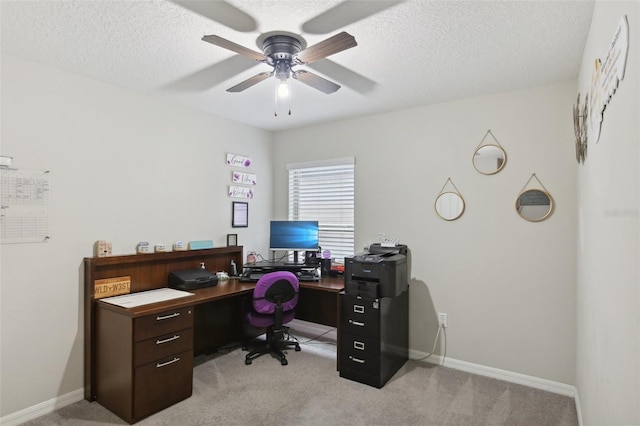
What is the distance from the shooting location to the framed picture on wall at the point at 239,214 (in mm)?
3936

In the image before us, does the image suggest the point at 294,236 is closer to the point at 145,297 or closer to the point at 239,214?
the point at 239,214

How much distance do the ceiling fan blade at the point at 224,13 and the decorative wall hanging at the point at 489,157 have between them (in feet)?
7.09

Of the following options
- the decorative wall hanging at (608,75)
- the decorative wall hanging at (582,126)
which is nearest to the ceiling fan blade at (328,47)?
the decorative wall hanging at (608,75)

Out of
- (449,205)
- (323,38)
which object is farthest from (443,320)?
(323,38)

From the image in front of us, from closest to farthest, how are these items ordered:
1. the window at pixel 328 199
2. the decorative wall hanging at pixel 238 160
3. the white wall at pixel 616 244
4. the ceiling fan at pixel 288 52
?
the white wall at pixel 616 244 < the ceiling fan at pixel 288 52 < the decorative wall hanging at pixel 238 160 < the window at pixel 328 199

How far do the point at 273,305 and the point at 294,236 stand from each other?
923mm

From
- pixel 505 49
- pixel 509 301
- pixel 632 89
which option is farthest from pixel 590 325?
pixel 505 49

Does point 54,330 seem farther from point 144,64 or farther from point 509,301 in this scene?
point 509,301

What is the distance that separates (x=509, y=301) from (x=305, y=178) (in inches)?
100

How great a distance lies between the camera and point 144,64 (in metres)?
2.48

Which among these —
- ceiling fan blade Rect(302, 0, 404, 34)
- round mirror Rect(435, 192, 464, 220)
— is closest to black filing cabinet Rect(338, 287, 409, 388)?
round mirror Rect(435, 192, 464, 220)

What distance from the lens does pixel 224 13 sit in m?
1.85

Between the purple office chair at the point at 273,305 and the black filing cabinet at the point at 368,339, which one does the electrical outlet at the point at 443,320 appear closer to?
the black filing cabinet at the point at 368,339

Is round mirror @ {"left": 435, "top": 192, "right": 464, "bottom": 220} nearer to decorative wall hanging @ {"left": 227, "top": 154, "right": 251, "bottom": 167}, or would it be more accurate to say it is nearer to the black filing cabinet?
the black filing cabinet
